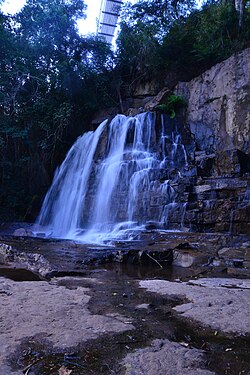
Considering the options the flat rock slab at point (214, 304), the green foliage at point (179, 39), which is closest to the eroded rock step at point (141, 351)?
the flat rock slab at point (214, 304)

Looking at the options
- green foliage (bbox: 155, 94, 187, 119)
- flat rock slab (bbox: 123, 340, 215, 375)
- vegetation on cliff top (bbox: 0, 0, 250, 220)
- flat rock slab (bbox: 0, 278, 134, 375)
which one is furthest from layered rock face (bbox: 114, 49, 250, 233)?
flat rock slab (bbox: 123, 340, 215, 375)

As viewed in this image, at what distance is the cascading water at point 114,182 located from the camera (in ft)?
32.8

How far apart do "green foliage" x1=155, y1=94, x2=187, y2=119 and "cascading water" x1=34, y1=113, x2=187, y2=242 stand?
0.92m

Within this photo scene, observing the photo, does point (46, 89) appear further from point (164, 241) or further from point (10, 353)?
point (10, 353)

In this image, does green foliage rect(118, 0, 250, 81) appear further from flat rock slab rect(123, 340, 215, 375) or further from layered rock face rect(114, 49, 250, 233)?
flat rock slab rect(123, 340, 215, 375)

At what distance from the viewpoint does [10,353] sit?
1491mm

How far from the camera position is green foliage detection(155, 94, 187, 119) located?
48.7 feet

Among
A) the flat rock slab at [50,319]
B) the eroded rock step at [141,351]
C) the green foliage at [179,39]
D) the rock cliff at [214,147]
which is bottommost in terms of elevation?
the flat rock slab at [50,319]

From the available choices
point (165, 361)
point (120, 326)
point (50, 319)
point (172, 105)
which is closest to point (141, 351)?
point (165, 361)

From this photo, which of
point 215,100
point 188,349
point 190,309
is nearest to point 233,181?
point 215,100

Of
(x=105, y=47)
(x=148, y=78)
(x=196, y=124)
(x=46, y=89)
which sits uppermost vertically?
(x=105, y=47)

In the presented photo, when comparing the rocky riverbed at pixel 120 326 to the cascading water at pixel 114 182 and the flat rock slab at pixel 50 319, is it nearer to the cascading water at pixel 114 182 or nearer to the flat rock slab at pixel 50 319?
the flat rock slab at pixel 50 319

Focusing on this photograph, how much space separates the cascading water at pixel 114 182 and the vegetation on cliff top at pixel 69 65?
162 cm

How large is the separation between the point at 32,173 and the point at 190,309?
14431 mm
